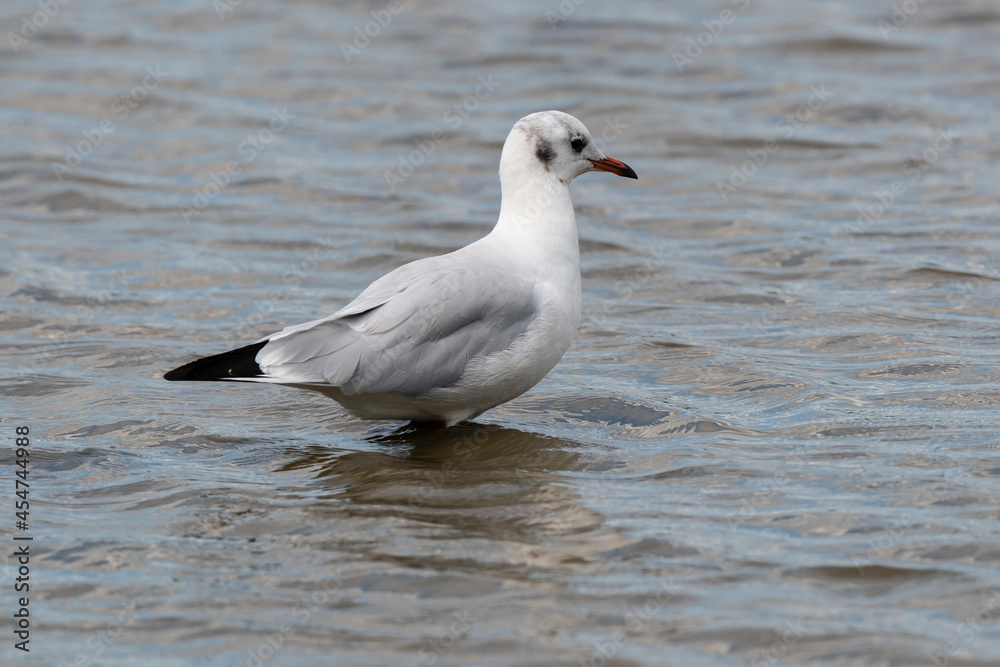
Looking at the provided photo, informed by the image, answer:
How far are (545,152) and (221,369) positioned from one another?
1803mm

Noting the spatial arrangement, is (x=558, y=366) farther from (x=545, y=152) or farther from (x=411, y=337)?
(x=411, y=337)

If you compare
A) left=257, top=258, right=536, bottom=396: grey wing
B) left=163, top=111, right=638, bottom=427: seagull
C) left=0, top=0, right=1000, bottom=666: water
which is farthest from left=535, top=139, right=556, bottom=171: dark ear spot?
left=0, top=0, right=1000, bottom=666: water

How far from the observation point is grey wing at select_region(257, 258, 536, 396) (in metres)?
5.28

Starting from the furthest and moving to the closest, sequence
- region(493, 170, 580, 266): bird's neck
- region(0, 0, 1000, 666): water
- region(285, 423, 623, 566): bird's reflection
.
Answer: region(493, 170, 580, 266): bird's neck → region(285, 423, 623, 566): bird's reflection → region(0, 0, 1000, 666): water

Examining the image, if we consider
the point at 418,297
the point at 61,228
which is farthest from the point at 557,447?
the point at 61,228

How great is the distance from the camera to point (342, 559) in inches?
174

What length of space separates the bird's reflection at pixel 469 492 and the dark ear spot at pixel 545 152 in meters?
1.28

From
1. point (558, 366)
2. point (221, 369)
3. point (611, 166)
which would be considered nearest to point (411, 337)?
point (221, 369)

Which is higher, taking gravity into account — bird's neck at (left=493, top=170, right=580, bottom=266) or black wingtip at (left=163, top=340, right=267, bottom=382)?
bird's neck at (left=493, top=170, right=580, bottom=266)

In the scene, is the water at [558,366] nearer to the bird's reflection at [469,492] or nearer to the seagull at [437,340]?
the bird's reflection at [469,492]

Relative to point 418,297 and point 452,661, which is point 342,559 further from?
point 418,297

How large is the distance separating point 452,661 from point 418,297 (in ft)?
6.41

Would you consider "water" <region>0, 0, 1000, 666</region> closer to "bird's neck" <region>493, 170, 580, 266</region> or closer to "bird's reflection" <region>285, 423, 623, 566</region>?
"bird's reflection" <region>285, 423, 623, 566</region>

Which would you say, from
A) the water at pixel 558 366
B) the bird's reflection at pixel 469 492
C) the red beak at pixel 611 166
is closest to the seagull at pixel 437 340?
the bird's reflection at pixel 469 492
